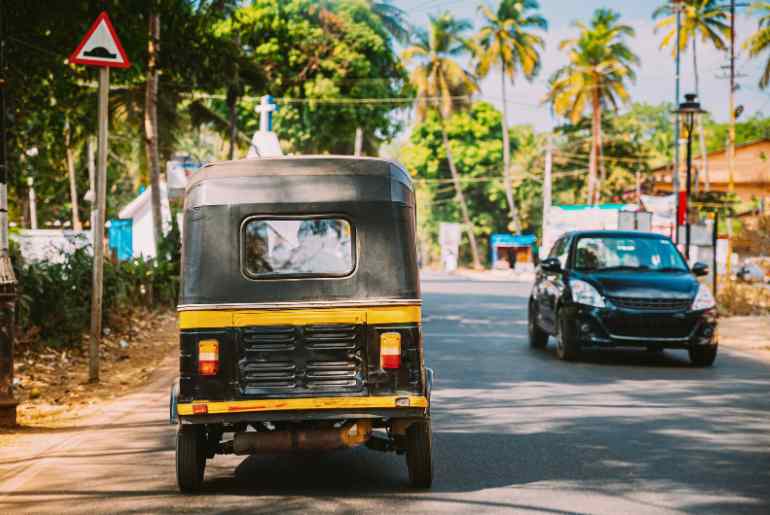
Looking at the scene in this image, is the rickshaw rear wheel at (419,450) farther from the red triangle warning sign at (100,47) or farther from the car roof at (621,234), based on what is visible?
the car roof at (621,234)

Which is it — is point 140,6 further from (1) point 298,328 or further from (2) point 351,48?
(2) point 351,48

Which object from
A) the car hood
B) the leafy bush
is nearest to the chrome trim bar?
the leafy bush

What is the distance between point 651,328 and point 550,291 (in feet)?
6.51

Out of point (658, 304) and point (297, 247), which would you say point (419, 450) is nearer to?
point (297, 247)

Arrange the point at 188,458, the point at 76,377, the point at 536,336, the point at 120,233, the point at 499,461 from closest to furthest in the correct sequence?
the point at 188,458 < the point at 499,461 < the point at 76,377 < the point at 536,336 < the point at 120,233

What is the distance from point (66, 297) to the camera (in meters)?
13.8

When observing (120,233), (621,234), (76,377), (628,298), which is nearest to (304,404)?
(76,377)

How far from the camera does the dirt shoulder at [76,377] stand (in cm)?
1027

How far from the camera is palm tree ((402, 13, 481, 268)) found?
6675cm

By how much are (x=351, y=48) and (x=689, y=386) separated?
2563cm

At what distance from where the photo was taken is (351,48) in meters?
35.8

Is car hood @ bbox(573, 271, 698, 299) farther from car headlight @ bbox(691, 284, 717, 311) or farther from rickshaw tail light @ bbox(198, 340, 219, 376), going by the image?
rickshaw tail light @ bbox(198, 340, 219, 376)

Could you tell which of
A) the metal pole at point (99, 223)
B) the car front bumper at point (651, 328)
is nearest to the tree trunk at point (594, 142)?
the car front bumper at point (651, 328)

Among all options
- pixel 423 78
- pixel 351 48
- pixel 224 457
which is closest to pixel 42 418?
pixel 224 457
